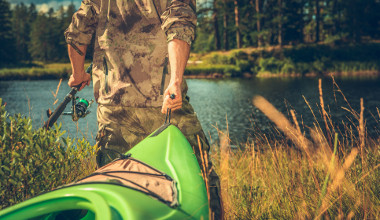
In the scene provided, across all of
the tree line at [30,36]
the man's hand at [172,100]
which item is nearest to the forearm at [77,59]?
the man's hand at [172,100]

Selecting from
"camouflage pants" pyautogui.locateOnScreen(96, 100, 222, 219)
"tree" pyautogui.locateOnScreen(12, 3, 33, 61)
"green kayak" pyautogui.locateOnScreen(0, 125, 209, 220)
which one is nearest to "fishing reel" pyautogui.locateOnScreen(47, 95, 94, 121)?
"camouflage pants" pyautogui.locateOnScreen(96, 100, 222, 219)

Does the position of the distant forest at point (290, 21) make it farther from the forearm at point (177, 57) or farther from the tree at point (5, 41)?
the forearm at point (177, 57)

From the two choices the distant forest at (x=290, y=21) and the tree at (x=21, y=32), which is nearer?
the distant forest at (x=290, y=21)

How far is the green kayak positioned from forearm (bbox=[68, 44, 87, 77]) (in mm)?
954

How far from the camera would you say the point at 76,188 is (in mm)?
1500

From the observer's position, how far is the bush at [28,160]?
8.30 feet

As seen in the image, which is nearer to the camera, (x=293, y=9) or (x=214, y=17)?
(x=293, y=9)

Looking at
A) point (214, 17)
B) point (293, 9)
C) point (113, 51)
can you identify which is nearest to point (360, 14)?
point (293, 9)

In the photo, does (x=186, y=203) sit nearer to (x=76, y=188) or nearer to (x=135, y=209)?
(x=135, y=209)

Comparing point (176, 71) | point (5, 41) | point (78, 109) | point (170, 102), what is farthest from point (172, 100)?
point (5, 41)

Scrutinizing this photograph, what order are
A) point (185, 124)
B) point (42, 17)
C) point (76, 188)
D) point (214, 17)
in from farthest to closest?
point (42, 17), point (214, 17), point (185, 124), point (76, 188)

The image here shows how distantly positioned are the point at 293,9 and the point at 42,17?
4582 centimetres

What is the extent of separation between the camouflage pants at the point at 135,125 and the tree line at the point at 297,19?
4829 centimetres

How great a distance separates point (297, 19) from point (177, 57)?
2174 inches
